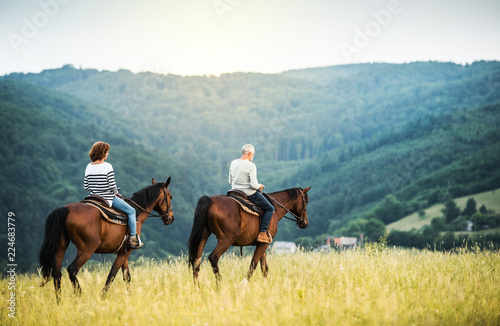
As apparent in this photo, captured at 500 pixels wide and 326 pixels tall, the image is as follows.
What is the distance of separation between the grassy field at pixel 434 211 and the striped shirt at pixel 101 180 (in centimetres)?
11135

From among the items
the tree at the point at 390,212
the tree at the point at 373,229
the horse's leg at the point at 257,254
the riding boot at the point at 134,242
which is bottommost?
the tree at the point at 373,229

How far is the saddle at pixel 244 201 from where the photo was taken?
10344 millimetres

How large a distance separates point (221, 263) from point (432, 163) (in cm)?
16249

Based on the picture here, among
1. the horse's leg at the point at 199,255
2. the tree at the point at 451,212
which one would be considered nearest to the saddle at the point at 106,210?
the horse's leg at the point at 199,255

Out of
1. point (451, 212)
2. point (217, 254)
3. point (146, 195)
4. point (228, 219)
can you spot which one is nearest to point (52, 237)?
point (146, 195)

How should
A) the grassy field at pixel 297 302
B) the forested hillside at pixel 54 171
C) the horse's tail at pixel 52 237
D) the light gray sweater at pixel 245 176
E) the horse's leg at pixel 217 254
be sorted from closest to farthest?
the grassy field at pixel 297 302 < the horse's tail at pixel 52 237 < the horse's leg at pixel 217 254 < the light gray sweater at pixel 245 176 < the forested hillside at pixel 54 171

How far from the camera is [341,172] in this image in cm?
18212

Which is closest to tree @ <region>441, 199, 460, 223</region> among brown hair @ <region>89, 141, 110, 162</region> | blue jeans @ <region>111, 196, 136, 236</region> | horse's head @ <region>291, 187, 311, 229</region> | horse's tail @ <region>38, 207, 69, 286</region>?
horse's head @ <region>291, 187, 311, 229</region>

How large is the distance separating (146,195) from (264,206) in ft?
7.98

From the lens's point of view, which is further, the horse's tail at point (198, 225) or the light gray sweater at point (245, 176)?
the light gray sweater at point (245, 176)

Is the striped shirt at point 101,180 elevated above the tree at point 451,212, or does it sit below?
above

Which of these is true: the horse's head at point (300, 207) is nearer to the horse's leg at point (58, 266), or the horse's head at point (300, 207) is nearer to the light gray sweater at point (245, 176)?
the light gray sweater at point (245, 176)

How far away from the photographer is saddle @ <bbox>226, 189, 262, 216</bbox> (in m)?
10.3

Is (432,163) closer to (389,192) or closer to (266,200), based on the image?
(389,192)
